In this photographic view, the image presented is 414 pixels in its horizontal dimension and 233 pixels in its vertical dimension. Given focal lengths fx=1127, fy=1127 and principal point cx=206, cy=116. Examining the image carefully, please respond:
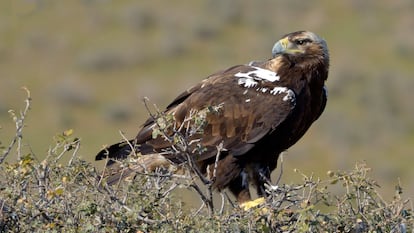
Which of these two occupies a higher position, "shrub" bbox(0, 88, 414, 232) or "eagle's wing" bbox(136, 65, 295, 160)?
"eagle's wing" bbox(136, 65, 295, 160)

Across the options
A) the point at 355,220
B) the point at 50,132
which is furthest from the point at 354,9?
the point at 355,220

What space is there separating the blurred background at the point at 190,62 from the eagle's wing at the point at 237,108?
10337 millimetres

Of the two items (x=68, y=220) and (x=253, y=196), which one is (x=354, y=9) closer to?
(x=253, y=196)

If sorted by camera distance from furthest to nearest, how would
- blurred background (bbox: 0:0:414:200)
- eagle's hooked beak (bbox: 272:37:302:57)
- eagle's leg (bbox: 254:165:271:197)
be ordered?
blurred background (bbox: 0:0:414:200) → eagle's hooked beak (bbox: 272:37:302:57) → eagle's leg (bbox: 254:165:271:197)

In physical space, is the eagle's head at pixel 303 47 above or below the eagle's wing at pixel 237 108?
above

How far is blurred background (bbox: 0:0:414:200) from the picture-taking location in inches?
819

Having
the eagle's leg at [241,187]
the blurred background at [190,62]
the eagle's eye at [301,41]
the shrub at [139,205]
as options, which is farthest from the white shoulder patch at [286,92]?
the blurred background at [190,62]

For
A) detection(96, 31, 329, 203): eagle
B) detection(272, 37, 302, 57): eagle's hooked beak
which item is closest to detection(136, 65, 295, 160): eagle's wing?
detection(96, 31, 329, 203): eagle

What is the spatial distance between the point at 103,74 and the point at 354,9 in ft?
22.2

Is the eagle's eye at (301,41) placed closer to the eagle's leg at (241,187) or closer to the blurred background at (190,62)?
the eagle's leg at (241,187)

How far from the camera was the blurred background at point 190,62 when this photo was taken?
20812 millimetres

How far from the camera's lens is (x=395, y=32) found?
85.3ft

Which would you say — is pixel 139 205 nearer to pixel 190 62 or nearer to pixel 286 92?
pixel 286 92

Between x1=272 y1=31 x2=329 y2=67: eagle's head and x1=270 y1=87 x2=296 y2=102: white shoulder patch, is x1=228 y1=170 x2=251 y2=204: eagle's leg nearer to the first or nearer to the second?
x1=270 y1=87 x2=296 y2=102: white shoulder patch
